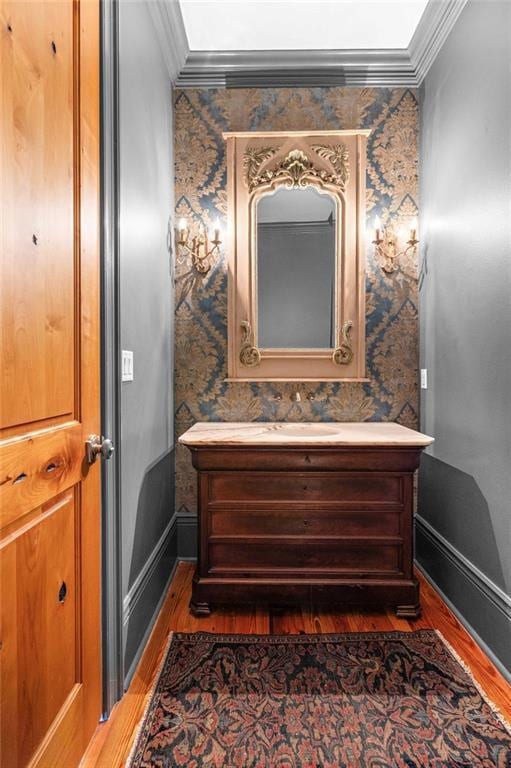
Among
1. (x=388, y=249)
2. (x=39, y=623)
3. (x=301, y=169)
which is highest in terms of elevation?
(x=301, y=169)

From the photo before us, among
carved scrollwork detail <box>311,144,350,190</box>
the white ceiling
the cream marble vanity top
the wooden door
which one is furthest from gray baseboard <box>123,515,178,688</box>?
the white ceiling

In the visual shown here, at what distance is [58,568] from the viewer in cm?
112

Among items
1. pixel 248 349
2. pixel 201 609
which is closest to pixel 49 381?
pixel 201 609

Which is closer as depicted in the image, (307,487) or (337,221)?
(307,487)

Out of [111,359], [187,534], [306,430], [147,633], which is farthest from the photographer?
[187,534]

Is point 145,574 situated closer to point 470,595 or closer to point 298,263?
point 470,595

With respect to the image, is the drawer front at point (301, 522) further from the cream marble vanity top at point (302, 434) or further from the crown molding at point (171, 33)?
the crown molding at point (171, 33)

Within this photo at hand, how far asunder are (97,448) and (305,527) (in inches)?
42.9

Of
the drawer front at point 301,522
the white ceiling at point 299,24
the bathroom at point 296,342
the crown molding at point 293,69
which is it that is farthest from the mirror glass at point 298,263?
the drawer front at point 301,522

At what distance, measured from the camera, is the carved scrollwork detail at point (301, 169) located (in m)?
2.46

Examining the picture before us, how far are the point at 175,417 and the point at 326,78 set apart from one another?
2.13 metres

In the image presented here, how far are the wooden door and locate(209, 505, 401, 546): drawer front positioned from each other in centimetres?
74

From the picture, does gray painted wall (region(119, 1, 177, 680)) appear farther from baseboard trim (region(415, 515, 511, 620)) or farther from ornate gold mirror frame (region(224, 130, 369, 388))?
baseboard trim (region(415, 515, 511, 620))

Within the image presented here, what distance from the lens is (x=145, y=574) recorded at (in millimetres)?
1837
